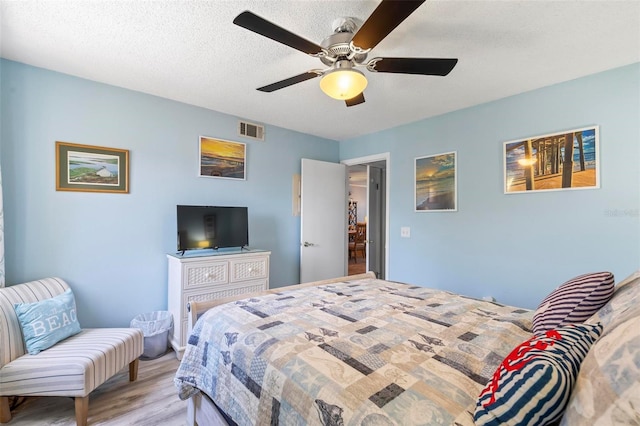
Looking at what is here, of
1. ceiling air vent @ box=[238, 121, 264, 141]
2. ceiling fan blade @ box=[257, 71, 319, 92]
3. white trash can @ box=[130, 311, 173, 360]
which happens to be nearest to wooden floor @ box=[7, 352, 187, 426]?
white trash can @ box=[130, 311, 173, 360]

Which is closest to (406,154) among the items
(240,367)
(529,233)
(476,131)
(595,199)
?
(476,131)

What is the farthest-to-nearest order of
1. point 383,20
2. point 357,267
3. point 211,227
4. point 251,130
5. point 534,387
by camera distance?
1. point 357,267
2. point 251,130
3. point 211,227
4. point 383,20
5. point 534,387

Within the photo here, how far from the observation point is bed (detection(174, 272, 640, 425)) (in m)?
0.66

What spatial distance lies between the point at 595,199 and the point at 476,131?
3.76 feet

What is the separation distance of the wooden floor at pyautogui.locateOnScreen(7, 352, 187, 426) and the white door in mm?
2037

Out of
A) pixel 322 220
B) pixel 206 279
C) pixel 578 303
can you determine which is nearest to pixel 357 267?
pixel 322 220

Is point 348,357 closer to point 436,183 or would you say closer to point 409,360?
point 409,360

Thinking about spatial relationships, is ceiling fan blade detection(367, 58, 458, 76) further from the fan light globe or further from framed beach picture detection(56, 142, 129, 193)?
framed beach picture detection(56, 142, 129, 193)

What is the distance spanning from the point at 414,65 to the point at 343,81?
1.38 feet

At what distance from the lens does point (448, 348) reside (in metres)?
1.15

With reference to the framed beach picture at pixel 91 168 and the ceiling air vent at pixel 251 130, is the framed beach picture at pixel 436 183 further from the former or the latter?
the framed beach picture at pixel 91 168

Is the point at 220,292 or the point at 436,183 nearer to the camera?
the point at 220,292

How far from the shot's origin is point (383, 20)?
1267 mm

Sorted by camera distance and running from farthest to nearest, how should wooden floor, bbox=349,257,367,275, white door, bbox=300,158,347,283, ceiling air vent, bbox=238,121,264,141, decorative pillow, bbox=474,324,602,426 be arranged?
wooden floor, bbox=349,257,367,275 → white door, bbox=300,158,347,283 → ceiling air vent, bbox=238,121,264,141 → decorative pillow, bbox=474,324,602,426
